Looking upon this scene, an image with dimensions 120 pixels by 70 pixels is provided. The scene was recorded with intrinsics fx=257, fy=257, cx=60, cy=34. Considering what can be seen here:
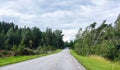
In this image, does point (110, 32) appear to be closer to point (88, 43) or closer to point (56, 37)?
point (88, 43)

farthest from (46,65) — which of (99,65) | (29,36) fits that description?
(29,36)

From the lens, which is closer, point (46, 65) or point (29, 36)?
point (46, 65)

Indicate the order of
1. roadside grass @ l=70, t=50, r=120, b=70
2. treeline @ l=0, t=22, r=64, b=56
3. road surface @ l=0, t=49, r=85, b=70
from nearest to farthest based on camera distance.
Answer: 1. roadside grass @ l=70, t=50, r=120, b=70
2. road surface @ l=0, t=49, r=85, b=70
3. treeline @ l=0, t=22, r=64, b=56

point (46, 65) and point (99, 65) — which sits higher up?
point (46, 65)

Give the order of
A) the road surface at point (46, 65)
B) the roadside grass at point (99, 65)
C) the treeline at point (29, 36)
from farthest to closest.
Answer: the treeline at point (29, 36) < the road surface at point (46, 65) < the roadside grass at point (99, 65)

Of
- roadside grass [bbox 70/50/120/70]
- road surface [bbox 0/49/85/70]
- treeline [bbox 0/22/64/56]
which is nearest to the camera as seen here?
roadside grass [bbox 70/50/120/70]

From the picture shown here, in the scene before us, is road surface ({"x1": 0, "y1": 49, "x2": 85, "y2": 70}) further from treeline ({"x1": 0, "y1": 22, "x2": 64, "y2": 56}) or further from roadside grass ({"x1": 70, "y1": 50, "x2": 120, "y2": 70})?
treeline ({"x1": 0, "y1": 22, "x2": 64, "y2": 56})

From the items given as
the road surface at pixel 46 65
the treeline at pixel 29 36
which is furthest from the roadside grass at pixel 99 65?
the treeline at pixel 29 36

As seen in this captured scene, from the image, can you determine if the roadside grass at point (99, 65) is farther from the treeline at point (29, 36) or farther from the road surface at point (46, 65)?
the treeline at point (29, 36)

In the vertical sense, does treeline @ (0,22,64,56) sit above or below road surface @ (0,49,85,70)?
above

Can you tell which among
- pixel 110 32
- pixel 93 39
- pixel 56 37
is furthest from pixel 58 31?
pixel 110 32

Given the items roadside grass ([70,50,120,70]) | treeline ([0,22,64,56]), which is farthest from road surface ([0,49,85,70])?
treeline ([0,22,64,56])

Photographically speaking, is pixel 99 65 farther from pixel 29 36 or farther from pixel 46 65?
pixel 29 36

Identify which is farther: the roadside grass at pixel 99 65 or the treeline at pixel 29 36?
the treeline at pixel 29 36
